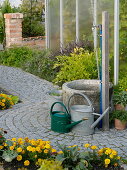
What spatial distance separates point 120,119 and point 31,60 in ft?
16.9

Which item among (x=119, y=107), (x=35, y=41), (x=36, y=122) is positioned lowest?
(x=36, y=122)

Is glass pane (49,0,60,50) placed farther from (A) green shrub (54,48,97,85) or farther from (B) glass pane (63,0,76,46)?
(A) green shrub (54,48,97,85)

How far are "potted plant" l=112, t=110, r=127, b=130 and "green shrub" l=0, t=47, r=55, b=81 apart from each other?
12.4 feet

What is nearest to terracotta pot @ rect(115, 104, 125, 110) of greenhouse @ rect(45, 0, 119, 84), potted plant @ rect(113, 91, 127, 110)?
potted plant @ rect(113, 91, 127, 110)

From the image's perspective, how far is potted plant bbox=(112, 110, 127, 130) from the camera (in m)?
6.05

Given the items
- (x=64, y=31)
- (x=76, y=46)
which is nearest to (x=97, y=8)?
(x=76, y=46)

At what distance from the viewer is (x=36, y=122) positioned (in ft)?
21.4

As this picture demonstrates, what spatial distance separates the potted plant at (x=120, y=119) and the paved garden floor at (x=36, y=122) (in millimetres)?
91

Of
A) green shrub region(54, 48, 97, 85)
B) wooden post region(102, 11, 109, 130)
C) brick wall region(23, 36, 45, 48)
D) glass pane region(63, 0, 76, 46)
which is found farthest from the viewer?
brick wall region(23, 36, 45, 48)

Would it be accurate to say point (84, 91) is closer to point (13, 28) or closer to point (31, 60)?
point (31, 60)

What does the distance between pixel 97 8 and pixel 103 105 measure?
151 inches

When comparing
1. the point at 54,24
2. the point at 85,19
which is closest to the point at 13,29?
the point at 54,24

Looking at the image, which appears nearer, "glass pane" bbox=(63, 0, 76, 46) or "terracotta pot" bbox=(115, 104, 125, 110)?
"terracotta pot" bbox=(115, 104, 125, 110)

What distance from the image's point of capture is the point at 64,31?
11008mm
